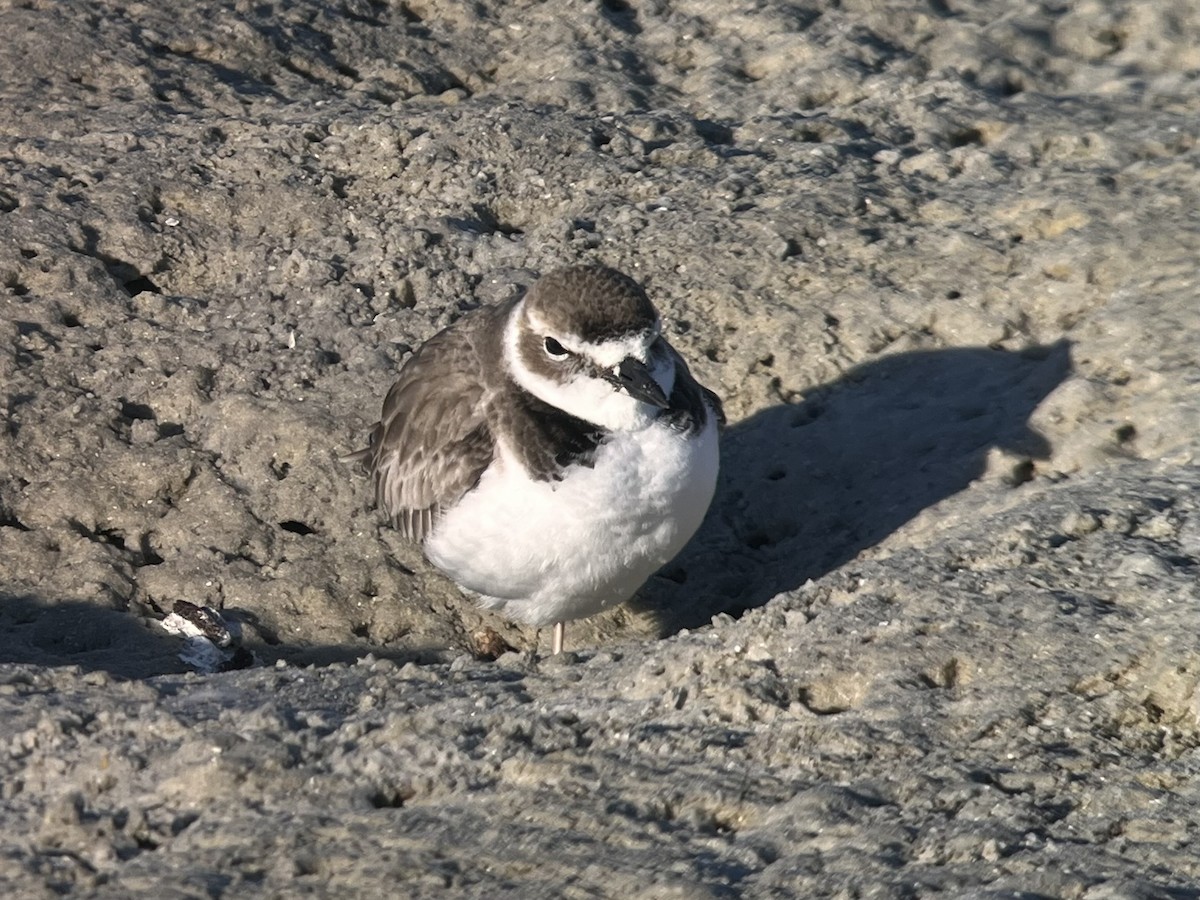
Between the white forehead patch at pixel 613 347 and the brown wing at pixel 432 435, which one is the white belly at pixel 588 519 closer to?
the brown wing at pixel 432 435

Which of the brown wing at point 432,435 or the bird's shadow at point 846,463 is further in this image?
the bird's shadow at point 846,463

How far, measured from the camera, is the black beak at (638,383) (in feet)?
16.7

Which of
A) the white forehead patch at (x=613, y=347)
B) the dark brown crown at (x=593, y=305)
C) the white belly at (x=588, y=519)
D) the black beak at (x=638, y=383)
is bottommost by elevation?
the white belly at (x=588, y=519)

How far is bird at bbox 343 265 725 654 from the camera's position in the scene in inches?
203

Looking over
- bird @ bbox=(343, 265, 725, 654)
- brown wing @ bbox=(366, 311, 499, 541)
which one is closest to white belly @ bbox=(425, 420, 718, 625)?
bird @ bbox=(343, 265, 725, 654)

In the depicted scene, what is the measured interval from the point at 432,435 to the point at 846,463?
1699mm

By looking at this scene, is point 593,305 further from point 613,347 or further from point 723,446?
point 723,446

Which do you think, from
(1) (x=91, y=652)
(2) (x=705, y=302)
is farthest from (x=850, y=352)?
(1) (x=91, y=652)

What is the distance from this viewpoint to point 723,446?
6.49 metres

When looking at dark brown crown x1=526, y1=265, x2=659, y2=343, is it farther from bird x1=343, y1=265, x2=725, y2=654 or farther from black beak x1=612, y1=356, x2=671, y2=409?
black beak x1=612, y1=356, x2=671, y2=409

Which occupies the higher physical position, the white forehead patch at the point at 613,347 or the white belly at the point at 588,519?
the white forehead patch at the point at 613,347

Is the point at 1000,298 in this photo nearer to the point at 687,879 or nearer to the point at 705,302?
the point at 705,302

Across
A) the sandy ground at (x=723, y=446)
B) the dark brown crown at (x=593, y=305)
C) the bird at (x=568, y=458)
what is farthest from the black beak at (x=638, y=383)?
the sandy ground at (x=723, y=446)

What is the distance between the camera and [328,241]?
7172 millimetres
